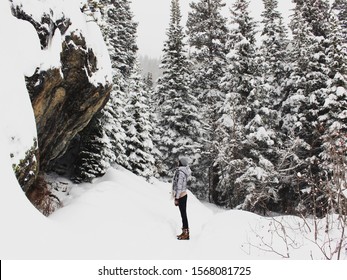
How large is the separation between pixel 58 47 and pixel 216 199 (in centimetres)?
1845

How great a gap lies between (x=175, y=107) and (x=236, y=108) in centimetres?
670

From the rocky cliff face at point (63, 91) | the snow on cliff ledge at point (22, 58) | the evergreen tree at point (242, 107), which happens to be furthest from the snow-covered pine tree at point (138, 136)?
the snow on cliff ledge at point (22, 58)

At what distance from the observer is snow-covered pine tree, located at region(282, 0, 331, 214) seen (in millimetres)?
18203

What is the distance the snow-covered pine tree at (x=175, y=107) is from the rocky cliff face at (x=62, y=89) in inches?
536

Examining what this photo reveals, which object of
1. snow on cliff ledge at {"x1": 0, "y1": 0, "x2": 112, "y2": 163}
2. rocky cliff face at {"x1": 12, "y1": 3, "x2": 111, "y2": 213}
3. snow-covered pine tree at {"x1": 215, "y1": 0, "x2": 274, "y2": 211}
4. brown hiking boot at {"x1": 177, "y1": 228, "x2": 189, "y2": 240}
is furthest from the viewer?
snow-covered pine tree at {"x1": 215, "y1": 0, "x2": 274, "y2": 211}

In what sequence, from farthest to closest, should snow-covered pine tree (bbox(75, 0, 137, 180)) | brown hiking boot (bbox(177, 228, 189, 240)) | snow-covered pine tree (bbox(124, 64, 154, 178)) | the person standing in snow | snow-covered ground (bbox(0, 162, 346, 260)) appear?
snow-covered pine tree (bbox(124, 64, 154, 178)), snow-covered pine tree (bbox(75, 0, 137, 180)), the person standing in snow, brown hiking boot (bbox(177, 228, 189, 240)), snow-covered ground (bbox(0, 162, 346, 260))

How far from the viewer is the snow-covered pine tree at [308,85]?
18203 millimetres

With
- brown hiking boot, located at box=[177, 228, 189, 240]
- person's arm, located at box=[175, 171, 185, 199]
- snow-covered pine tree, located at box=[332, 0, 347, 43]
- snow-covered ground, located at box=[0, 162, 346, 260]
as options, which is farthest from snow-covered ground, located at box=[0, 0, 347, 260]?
snow-covered pine tree, located at box=[332, 0, 347, 43]

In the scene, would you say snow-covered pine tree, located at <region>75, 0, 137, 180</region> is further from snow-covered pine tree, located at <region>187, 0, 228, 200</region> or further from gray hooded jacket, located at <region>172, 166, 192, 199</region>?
snow-covered pine tree, located at <region>187, 0, 228, 200</region>

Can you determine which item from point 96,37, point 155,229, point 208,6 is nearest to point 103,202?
point 155,229

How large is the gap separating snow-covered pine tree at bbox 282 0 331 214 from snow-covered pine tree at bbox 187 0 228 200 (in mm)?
5385

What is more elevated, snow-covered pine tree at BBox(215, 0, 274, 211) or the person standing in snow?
snow-covered pine tree at BBox(215, 0, 274, 211)

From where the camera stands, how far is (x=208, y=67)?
947 inches
